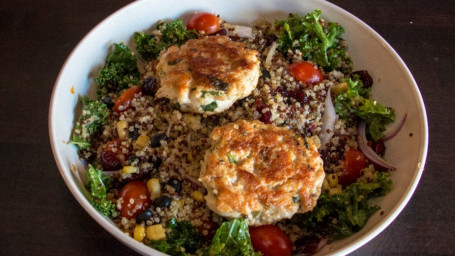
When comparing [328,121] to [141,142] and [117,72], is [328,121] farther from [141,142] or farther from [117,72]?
[117,72]

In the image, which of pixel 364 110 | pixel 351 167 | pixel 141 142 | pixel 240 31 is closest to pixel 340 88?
pixel 364 110

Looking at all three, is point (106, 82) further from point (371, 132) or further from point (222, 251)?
point (371, 132)

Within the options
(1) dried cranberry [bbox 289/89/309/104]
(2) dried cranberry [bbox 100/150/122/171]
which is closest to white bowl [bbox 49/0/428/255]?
(2) dried cranberry [bbox 100/150/122/171]

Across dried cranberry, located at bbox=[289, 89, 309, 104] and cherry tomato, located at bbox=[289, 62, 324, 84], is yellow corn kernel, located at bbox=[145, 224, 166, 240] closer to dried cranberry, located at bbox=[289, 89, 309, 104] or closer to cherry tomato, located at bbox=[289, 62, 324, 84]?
dried cranberry, located at bbox=[289, 89, 309, 104]

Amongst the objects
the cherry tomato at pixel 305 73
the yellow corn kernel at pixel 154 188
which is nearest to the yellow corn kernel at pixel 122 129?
the yellow corn kernel at pixel 154 188

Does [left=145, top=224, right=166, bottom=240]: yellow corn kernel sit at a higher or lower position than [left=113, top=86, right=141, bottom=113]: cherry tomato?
lower

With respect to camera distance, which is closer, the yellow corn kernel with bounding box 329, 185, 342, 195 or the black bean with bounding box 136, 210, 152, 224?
the black bean with bounding box 136, 210, 152, 224

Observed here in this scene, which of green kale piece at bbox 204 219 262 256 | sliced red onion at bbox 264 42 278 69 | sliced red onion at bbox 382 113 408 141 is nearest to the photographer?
green kale piece at bbox 204 219 262 256

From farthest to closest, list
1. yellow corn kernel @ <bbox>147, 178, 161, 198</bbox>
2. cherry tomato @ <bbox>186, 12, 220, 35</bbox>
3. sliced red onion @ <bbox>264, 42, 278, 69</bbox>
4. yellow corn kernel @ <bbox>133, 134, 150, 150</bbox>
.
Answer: cherry tomato @ <bbox>186, 12, 220, 35</bbox>, sliced red onion @ <bbox>264, 42, 278, 69</bbox>, yellow corn kernel @ <bbox>133, 134, 150, 150</bbox>, yellow corn kernel @ <bbox>147, 178, 161, 198</bbox>
